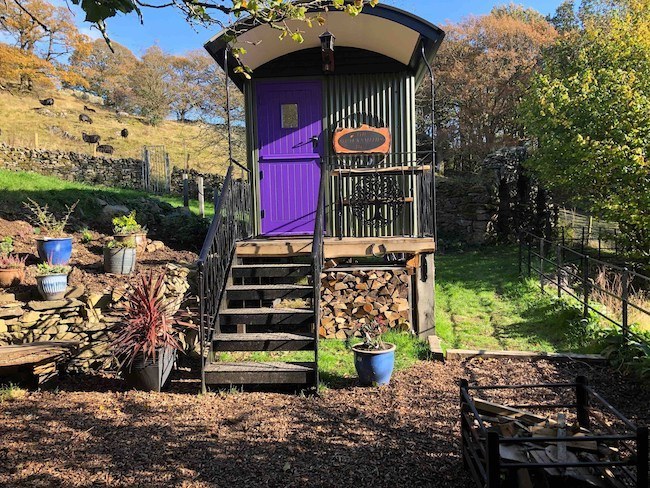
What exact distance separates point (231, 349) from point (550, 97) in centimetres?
955

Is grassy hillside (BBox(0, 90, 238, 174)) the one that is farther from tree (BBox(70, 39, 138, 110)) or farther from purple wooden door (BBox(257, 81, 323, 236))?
purple wooden door (BBox(257, 81, 323, 236))

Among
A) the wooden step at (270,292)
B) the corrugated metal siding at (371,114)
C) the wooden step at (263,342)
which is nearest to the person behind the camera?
the wooden step at (263,342)

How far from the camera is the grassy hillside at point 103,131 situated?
2452 centimetres

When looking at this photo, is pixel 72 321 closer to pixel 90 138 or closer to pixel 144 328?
pixel 144 328

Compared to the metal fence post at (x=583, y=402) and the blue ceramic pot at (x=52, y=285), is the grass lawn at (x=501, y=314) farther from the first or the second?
the blue ceramic pot at (x=52, y=285)

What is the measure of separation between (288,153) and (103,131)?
26.0 metres

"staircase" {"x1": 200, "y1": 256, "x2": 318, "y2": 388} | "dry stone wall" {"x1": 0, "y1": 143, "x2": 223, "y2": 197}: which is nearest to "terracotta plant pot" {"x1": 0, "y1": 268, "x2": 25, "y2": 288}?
"staircase" {"x1": 200, "y1": 256, "x2": 318, "y2": 388}

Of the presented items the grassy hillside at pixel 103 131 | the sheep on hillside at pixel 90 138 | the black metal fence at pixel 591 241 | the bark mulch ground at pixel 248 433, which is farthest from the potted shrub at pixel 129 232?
the sheep on hillside at pixel 90 138

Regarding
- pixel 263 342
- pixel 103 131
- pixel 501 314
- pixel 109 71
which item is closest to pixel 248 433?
pixel 263 342

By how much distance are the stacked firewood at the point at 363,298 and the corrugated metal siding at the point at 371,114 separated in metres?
0.71

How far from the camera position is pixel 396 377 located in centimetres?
523

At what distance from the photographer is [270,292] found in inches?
216

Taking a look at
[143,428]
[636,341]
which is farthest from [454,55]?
[143,428]

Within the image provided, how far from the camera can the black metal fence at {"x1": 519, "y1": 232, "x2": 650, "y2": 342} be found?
219 inches
